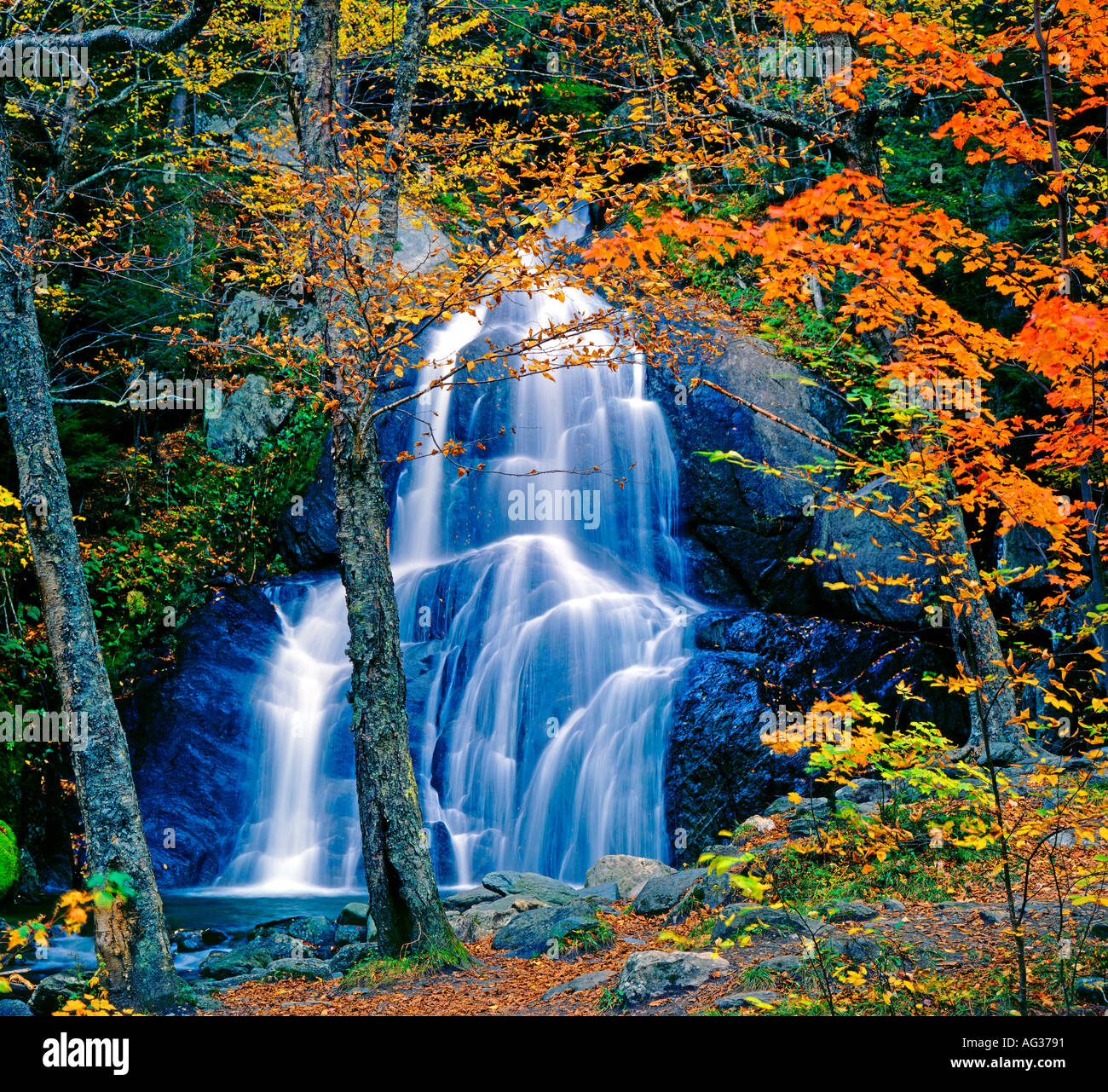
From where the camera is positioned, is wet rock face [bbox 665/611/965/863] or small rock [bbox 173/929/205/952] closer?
small rock [bbox 173/929/205/952]

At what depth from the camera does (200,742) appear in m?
11.2

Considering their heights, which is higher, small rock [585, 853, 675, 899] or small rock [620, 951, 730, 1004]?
small rock [620, 951, 730, 1004]

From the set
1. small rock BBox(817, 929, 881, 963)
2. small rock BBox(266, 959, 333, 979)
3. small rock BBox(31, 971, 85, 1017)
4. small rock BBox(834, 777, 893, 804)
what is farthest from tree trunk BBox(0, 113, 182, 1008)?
small rock BBox(834, 777, 893, 804)

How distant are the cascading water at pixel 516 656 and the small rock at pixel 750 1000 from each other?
565 centimetres

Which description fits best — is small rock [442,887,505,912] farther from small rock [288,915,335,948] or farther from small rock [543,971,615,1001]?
small rock [543,971,615,1001]

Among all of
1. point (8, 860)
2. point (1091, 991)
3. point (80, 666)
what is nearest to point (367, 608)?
point (80, 666)

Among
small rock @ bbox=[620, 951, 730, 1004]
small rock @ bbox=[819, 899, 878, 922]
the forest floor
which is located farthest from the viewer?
small rock @ bbox=[819, 899, 878, 922]

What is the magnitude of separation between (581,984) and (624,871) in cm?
343

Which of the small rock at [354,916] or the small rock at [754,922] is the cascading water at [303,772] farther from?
the small rock at [754,922]

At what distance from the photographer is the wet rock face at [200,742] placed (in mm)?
10523

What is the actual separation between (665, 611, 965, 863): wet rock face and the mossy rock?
7.29 metres

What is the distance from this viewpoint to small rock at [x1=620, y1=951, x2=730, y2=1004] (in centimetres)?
441

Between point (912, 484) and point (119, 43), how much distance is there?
19.7ft

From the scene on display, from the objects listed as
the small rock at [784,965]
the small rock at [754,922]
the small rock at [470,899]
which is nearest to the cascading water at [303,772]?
the small rock at [470,899]
